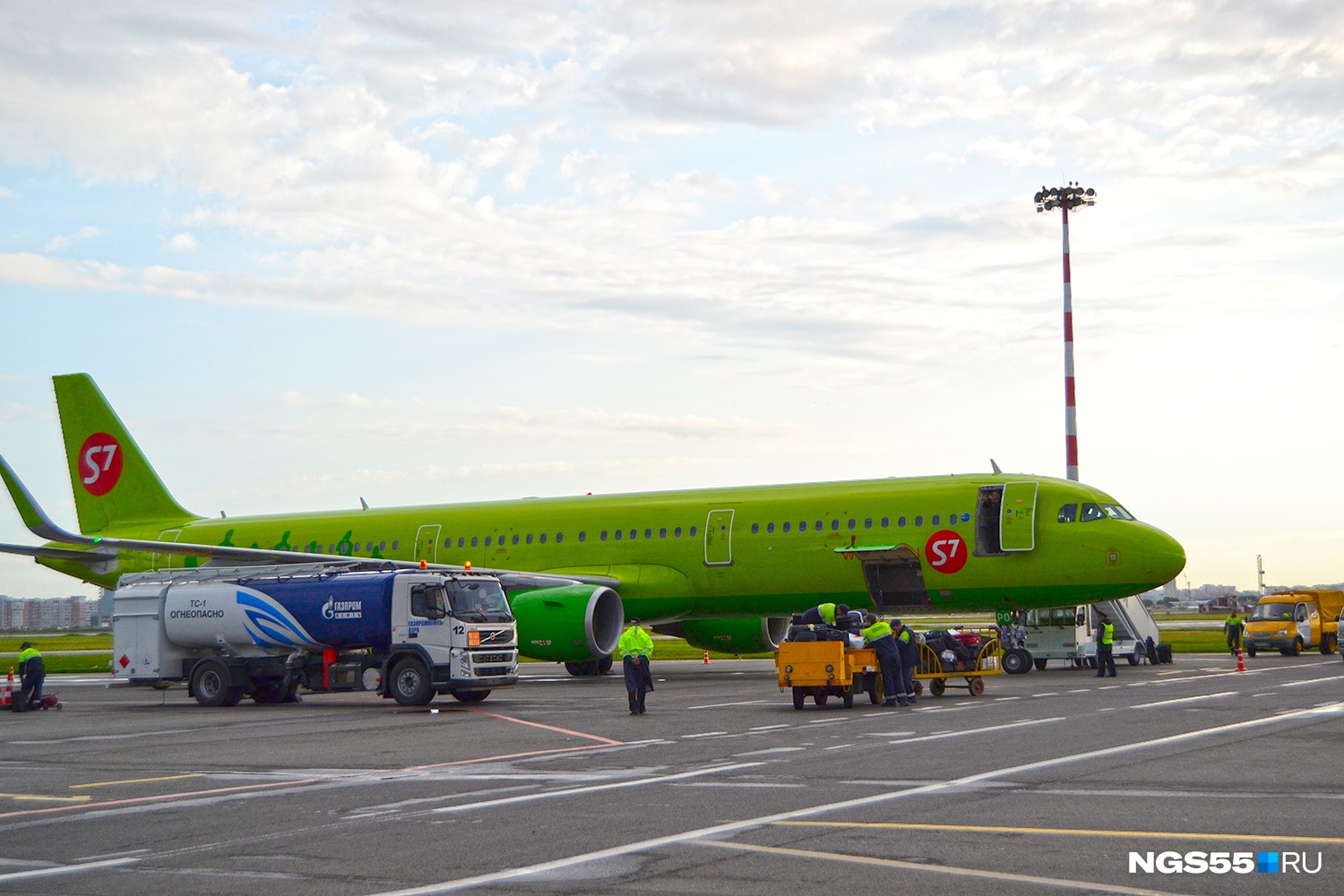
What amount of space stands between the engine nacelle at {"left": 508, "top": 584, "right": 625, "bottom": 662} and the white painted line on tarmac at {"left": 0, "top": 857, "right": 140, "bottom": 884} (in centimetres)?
2268

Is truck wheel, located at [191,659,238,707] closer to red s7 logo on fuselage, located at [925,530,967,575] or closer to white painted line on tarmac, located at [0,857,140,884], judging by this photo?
red s7 logo on fuselage, located at [925,530,967,575]

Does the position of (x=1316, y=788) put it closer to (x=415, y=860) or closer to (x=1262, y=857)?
(x=1262, y=857)

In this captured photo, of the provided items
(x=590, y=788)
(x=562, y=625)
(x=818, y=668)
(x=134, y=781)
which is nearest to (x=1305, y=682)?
(x=818, y=668)

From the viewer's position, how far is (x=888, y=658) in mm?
24453

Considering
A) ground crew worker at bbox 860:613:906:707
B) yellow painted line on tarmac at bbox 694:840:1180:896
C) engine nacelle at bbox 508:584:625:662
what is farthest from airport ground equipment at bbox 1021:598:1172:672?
yellow painted line on tarmac at bbox 694:840:1180:896

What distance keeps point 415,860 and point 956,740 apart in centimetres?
939

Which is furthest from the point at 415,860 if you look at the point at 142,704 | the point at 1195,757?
the point at 142,704

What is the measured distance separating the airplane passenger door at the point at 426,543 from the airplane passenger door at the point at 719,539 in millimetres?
8952

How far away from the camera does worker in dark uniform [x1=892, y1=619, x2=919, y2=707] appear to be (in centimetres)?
2491

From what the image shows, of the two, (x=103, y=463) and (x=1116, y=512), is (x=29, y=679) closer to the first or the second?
(x=103, y=463)

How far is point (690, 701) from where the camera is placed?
2642 cm

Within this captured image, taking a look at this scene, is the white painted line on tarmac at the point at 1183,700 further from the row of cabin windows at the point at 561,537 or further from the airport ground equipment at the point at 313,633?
the row of cabin windows at the point at 561,537

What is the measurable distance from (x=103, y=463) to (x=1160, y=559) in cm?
3341

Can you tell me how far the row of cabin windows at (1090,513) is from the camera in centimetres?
3241
